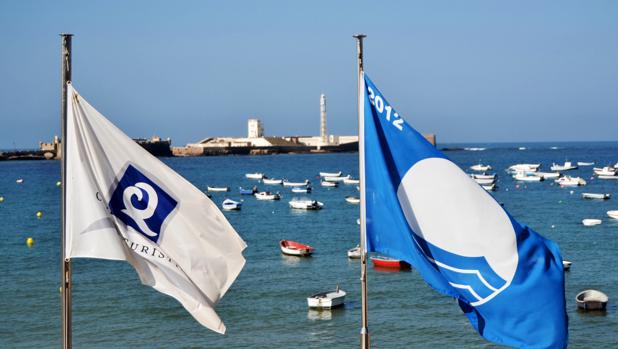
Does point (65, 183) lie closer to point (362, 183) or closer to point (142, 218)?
point (142, 218)

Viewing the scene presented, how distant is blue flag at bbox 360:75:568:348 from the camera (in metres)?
10.6

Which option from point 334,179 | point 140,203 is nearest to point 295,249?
point 140,203

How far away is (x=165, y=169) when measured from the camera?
1013 cm

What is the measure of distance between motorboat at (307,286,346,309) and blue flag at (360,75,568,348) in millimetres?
28135

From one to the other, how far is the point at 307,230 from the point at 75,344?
1492 inches

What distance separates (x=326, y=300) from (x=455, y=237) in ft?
92.8

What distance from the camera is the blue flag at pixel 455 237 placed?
10578 millimetres

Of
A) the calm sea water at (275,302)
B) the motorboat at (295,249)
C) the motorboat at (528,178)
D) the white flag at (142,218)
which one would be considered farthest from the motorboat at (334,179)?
the white flag at (142,218)

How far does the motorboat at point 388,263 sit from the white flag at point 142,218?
37.8m

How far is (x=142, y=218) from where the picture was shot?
10148 millimetres

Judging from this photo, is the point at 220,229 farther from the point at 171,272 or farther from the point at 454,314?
the point at 454,314

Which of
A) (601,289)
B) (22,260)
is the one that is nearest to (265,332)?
(601,289)

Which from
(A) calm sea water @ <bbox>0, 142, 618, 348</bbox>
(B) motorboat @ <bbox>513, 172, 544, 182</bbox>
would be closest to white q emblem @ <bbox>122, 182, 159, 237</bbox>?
(A) calm sea water @ <bbox>0, 142, 618, 348</bbox>

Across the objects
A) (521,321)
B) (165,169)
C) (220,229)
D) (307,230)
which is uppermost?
(165,169)
